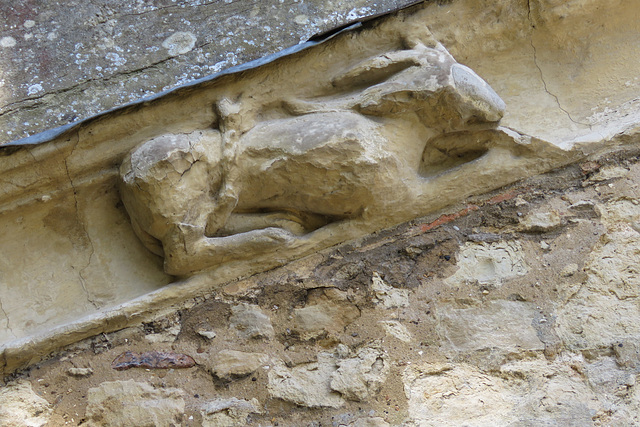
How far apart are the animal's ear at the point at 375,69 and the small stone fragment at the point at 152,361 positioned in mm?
1091

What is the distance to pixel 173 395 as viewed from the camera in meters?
2.46

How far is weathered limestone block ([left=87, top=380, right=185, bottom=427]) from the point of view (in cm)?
240

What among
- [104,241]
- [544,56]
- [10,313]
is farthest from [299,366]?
[544,56]

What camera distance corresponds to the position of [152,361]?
99.4 inches

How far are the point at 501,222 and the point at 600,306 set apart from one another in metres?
0.44

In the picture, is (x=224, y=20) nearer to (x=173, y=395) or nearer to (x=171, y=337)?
(x=171, y=337)

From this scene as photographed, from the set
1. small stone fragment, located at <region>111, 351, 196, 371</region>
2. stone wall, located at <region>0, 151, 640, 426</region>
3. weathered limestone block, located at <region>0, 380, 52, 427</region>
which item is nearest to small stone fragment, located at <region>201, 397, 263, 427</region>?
stone wall, located at <region>0, 151, 640, 426</region>

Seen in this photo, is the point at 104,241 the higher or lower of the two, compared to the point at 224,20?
lower

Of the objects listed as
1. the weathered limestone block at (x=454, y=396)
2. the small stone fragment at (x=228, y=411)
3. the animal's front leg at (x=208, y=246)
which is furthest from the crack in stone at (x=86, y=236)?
the weathered limestone block at (x=454, y=396)

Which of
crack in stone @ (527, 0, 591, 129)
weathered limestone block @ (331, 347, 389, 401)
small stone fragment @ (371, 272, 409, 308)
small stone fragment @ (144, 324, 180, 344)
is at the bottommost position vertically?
weathered limestone block @ (331, 347, 389, 401)

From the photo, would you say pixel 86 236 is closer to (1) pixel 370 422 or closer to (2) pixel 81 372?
(2) pixel 81 372

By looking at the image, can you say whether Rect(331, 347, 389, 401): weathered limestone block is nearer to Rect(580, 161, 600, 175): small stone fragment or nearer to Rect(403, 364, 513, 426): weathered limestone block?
Rect(403, 364, 513, 426): weathered limestone block

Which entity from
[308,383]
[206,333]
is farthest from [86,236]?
[308,383]

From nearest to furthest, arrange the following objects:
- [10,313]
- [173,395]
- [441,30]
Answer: [173,395] → [10,313] → [441,30]
